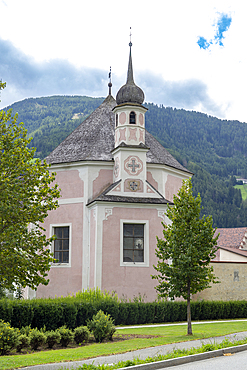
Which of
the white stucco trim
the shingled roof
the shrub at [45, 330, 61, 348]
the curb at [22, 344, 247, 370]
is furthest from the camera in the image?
the shingled roof

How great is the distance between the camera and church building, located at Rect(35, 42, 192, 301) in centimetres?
2539

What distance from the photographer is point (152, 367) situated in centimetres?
1029

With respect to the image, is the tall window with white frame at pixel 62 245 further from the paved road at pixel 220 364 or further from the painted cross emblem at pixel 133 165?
the paved road at pixel 220 364

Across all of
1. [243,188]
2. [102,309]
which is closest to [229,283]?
[102,309]

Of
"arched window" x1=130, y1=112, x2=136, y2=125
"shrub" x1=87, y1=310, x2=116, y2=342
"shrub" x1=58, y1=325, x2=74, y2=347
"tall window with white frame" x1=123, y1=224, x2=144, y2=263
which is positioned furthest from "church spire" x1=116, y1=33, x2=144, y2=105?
"shrub" x1=58, y1=325, x2=74, y2=347

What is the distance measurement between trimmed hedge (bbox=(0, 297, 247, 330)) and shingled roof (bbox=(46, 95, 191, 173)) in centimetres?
1096

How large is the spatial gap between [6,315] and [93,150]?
16834 mm

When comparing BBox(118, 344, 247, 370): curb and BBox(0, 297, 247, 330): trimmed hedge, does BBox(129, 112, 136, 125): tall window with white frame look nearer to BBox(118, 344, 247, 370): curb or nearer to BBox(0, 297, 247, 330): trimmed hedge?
BBox(0, 297, 247, 330): trimmed hedge

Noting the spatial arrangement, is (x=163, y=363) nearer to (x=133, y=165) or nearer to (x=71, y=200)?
(x=133, y=165)

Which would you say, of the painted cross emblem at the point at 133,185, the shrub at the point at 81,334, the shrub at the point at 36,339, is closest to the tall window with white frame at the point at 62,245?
the painted cross emblem at the point at 133,185

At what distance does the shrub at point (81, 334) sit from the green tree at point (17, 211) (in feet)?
6.82

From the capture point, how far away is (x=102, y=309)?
1956 cm

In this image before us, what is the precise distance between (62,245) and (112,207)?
17.1 ft

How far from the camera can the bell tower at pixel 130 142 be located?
2709 cm
